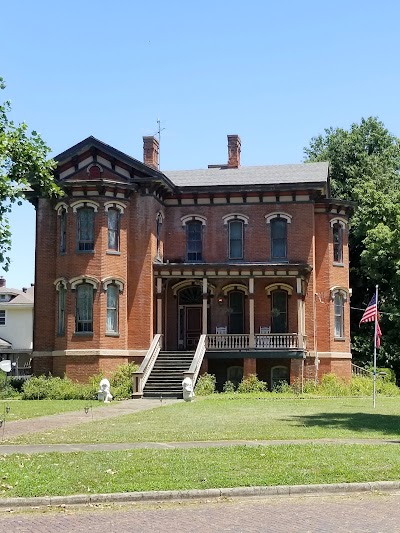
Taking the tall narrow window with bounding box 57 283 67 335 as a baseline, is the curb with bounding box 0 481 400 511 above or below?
below

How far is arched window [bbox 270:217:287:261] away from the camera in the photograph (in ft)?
124

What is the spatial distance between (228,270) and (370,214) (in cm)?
1323

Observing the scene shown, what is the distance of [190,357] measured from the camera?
34938 millimetres

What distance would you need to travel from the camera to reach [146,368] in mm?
33094

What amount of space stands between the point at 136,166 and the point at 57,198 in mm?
3774

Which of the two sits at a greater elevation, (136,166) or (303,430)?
A: (136,166)

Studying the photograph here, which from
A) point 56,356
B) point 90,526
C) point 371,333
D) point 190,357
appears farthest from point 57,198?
point 90,526

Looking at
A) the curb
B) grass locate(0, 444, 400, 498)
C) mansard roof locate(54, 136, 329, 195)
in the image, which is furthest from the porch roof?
the curb

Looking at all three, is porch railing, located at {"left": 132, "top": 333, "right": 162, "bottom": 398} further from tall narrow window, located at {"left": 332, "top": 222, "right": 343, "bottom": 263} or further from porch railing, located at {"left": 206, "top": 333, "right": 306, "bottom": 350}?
tall narrow window, located at {"left": 332, "top": 222, "right": 343, "bottom": 263}

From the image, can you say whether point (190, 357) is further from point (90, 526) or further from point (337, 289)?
point (90, 526)

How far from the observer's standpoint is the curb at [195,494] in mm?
10633

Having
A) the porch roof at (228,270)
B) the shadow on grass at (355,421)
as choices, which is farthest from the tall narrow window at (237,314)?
the shadow on grass at (355,421)

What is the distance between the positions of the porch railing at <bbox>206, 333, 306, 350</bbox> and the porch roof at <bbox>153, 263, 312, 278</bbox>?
267 centimetres

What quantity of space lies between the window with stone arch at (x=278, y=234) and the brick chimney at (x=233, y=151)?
5366mm
